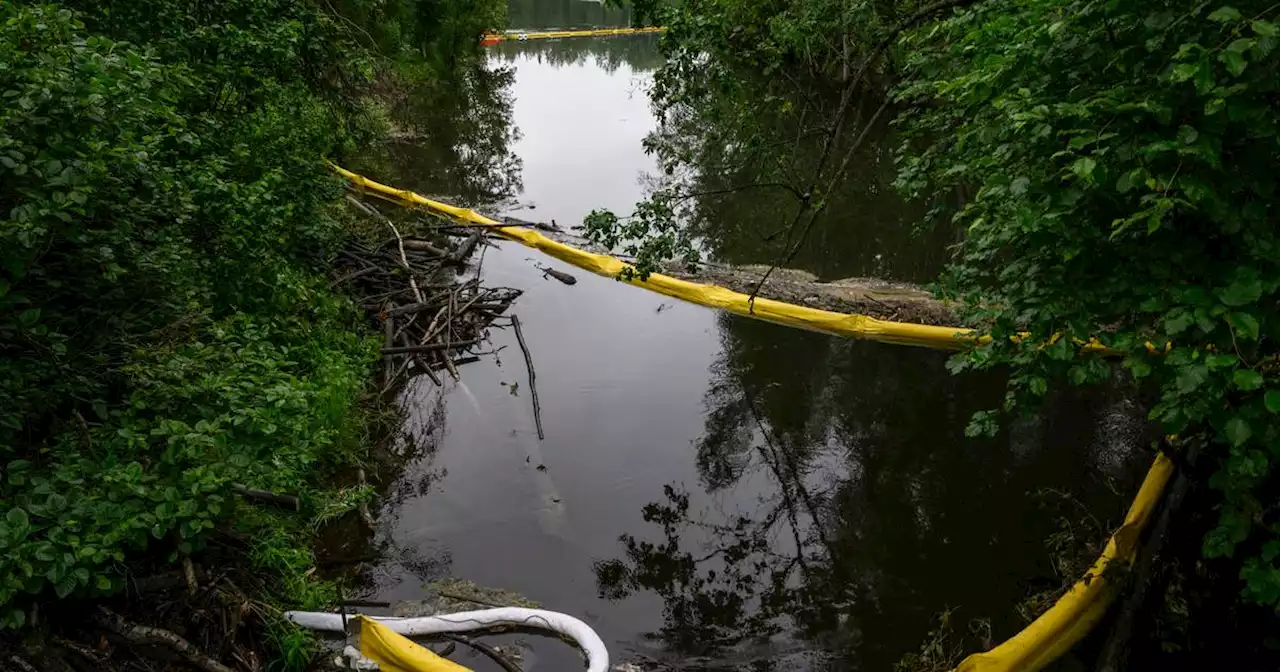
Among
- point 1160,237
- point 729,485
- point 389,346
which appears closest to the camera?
point 1160,237

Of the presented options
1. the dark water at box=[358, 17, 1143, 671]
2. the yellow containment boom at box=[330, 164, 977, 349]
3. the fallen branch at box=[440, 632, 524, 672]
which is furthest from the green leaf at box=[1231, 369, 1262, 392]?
the yellow containment boom at box=[330, 164, 977, 349]

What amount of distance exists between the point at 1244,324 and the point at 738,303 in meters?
Result: 6.67

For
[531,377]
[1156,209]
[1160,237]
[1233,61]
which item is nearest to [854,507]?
[531,377]

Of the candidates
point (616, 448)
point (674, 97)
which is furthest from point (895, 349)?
point (674, 97)

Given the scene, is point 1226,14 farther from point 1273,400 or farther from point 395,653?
point 395,653

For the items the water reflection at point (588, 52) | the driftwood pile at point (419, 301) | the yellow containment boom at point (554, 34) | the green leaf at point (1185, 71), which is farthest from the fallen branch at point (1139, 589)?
the yellow containment boom at point (554, 34)

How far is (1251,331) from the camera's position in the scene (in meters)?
2.13

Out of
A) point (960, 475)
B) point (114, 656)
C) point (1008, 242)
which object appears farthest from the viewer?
point (960, 475)

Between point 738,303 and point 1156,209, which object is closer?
point 1156,209

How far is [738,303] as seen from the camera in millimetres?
8781

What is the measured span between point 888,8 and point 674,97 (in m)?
1.91

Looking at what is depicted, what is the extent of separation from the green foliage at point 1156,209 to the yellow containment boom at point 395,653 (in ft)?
10.2

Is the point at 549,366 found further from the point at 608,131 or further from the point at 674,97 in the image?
the point at 608,131

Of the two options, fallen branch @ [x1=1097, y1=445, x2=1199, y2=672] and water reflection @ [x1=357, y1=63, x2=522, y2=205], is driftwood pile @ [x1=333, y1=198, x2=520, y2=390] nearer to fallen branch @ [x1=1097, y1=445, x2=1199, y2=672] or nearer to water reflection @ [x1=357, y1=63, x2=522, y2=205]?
water reflection @ [x1=357, y1=63, x2=522, y2=205]
